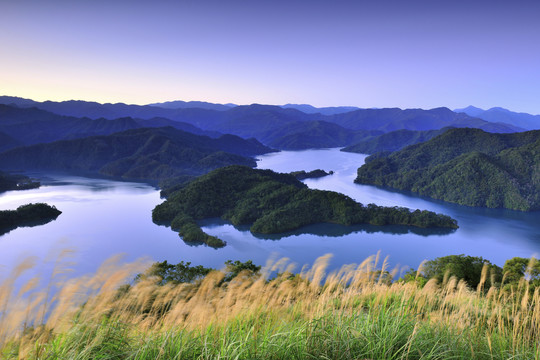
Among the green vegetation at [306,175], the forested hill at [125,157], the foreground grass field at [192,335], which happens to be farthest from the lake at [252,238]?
the forested hill at [125,157]

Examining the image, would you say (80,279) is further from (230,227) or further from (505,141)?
(505,141)

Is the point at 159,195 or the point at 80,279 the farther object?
the point at 159,195

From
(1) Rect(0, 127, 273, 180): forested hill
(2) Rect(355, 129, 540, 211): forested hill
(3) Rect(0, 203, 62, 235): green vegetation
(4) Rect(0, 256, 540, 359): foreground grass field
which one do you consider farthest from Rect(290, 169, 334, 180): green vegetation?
(4) Rect(0, 256, 540, 359): foreground grass field

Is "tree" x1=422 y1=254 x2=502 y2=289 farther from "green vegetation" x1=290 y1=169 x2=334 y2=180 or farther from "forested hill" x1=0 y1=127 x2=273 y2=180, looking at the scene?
"forested hill" x1=0 y1=127 x2=273 y2=180

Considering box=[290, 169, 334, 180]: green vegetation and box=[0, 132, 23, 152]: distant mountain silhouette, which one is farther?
box=[0, 132, 23, 152]: distant mountain silhouette

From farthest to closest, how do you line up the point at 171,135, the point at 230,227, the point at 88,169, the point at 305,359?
the point at 171,135 → the point at 88,169 → the point at 230,227 → the point at 305,359

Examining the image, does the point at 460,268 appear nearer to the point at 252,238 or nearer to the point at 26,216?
the point at 252,238

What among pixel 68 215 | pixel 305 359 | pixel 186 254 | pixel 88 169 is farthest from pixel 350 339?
pixel 88 169
